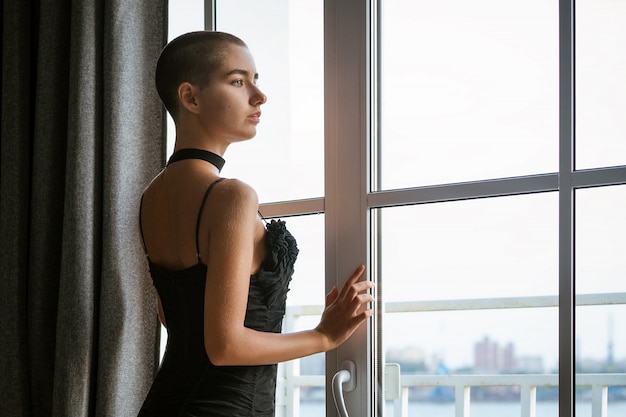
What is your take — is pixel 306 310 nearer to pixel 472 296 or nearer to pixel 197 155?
pixel 472 296

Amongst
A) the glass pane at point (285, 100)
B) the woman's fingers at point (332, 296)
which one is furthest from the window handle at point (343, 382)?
the glass pane at point (285, 100)

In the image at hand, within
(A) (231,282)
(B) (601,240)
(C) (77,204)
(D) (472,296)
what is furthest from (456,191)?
(C) (77,204)

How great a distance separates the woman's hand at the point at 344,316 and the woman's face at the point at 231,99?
1.32ft

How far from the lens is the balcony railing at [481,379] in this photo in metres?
1.64

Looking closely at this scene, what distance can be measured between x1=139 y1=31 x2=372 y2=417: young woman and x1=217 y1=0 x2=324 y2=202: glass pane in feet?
1.25

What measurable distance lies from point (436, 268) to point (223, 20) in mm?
1003

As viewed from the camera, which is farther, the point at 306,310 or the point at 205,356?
the point at 306,310

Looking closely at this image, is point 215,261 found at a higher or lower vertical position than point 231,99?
lower

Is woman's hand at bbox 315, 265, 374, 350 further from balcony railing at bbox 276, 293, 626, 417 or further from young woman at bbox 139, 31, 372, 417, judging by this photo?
balcony railing at bbox 276, 293, 626, 417

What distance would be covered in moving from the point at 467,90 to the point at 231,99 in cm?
53

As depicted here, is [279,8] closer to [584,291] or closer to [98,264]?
[98,264]

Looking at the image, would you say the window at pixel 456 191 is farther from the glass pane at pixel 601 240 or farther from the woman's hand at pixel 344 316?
the woman's hand at pixel 344 316

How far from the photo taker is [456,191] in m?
1.89

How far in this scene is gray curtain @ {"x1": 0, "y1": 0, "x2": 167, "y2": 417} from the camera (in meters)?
2.26
